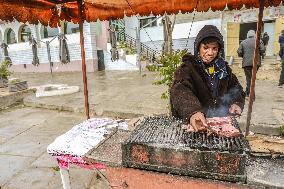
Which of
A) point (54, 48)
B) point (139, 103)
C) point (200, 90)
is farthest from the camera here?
point (54, 48)

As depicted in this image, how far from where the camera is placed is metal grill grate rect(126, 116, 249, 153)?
1977mm

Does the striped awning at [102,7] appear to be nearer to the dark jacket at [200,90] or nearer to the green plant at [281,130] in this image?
the dark jacket at [200,90]

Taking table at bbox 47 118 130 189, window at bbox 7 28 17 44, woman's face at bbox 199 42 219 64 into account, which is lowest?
table at bbox 47 118 130 189

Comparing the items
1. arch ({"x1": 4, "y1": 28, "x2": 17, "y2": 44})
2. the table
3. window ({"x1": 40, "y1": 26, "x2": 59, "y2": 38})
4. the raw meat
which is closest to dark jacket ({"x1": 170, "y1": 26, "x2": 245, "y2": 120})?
the raw meat

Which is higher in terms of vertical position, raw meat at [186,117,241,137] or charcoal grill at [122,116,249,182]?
raw meat at [186,117,241,137]

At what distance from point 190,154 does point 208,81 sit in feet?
3.45

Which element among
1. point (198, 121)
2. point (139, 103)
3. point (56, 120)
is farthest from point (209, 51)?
point (56, 120)

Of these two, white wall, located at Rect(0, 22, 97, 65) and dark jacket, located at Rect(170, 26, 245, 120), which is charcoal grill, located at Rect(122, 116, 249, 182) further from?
white wall, located at Rect(0, 22, 97, 65)

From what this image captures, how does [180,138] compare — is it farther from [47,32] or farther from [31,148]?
[47,32]

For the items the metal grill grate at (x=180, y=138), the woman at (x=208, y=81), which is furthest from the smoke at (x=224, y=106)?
the metal grill grate at (x=180, y=138)

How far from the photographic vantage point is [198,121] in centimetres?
227

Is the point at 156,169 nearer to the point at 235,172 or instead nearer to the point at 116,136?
the point at 235,172

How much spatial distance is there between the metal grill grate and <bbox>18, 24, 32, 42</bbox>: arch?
21429 millimetres

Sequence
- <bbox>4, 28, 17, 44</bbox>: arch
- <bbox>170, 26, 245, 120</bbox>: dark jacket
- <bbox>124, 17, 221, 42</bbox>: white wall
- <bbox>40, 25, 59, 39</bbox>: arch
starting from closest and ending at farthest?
1. <bbox>170, 26, 245, 120</bbox>: dark jacket
2. <bbox>124, 17, 221, 42</bbox>: white wall
3. <bbox>40, 25, 59, 39</bbox>: arch
4. <bbox>4, 28, 17, 44</bbox>: arch
